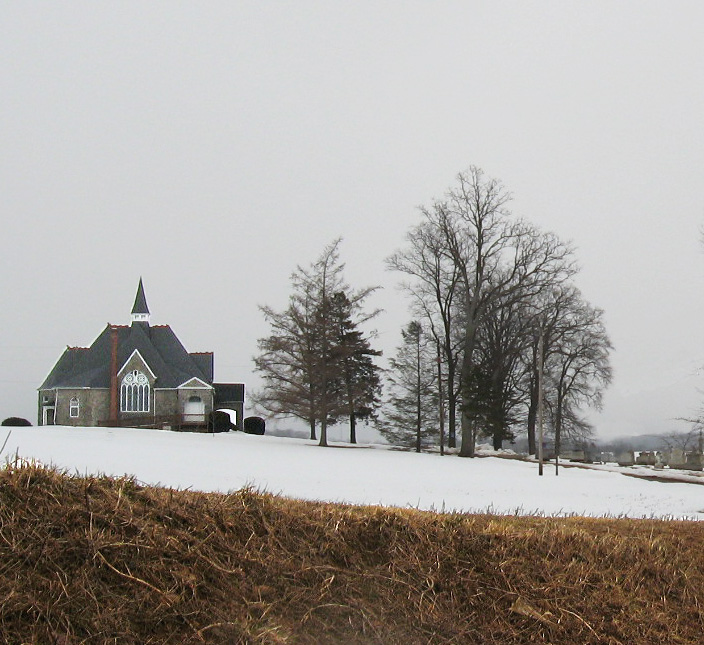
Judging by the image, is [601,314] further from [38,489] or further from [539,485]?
[38,489]

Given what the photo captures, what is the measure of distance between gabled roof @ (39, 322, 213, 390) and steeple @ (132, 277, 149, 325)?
1.09m

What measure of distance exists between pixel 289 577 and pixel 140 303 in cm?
5225

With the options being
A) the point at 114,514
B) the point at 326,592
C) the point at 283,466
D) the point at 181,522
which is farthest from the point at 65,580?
Result: the point at 283,466

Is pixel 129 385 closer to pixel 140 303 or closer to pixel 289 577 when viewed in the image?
pixel 140 303

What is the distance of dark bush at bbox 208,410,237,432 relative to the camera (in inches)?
1925

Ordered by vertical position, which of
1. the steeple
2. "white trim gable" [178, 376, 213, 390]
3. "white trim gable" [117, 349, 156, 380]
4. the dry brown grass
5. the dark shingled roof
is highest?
the steeple

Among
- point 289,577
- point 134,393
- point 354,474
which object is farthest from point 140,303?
point 289,577

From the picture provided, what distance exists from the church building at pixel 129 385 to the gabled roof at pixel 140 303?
2.03 m

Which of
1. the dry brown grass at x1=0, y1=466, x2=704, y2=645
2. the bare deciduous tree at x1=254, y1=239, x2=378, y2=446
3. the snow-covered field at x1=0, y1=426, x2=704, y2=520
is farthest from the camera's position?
the bare deciduous tree at x1=254, y1=239, x2=378, y2=446

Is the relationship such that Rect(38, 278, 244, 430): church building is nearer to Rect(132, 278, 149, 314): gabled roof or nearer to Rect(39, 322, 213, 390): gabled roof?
Rect(39, 322, 213, 390): gabled roof

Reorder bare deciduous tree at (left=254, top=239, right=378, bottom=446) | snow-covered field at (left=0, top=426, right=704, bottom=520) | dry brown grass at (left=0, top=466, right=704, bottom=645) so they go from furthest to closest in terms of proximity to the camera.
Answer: bare deciduous tree at (left=254, top=239, right=378, bottom=446) < snow-covered field at (left=0, top=426, right=704, bottom=520) < dry brown grass at (left=0, top=466, right=704, bottom=645)

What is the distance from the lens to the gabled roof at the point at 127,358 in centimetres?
4997

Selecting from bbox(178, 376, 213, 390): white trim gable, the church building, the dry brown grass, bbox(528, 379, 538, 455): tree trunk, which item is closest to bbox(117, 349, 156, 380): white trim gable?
the church building

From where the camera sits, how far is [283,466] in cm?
2614
